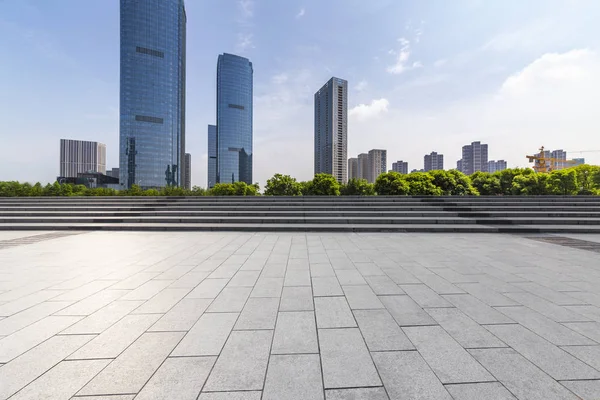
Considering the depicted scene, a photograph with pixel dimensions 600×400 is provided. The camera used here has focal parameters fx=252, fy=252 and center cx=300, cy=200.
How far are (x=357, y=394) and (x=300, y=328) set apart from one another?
1297mm

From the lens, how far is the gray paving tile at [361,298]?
4.16m

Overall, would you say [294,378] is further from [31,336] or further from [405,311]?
[31,336]

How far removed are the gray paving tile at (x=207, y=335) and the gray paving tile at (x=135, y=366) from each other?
0.47 ft

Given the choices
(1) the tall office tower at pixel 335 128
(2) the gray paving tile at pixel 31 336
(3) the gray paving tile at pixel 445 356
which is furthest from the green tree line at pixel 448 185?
(1) the tall office tower at pixel 335 128

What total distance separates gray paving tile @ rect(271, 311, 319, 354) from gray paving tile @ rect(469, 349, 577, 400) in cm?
186

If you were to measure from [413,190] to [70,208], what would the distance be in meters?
39.2

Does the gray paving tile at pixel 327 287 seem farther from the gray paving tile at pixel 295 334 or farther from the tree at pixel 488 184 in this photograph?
the tree at pixel 488 184

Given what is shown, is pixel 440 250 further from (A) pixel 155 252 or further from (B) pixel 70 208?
(B) pixel 70 208

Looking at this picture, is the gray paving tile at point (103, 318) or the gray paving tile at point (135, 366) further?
the gray paving tile at point (103, 318)

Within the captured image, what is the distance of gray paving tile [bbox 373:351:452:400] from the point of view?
89.3 inches

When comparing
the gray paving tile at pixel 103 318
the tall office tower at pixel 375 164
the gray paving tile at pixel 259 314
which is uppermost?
the tall office tower at pixel 375 164

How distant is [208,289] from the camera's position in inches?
195

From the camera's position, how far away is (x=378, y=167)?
646 ft

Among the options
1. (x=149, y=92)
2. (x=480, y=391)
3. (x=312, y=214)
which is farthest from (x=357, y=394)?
(x=149, y=92)
